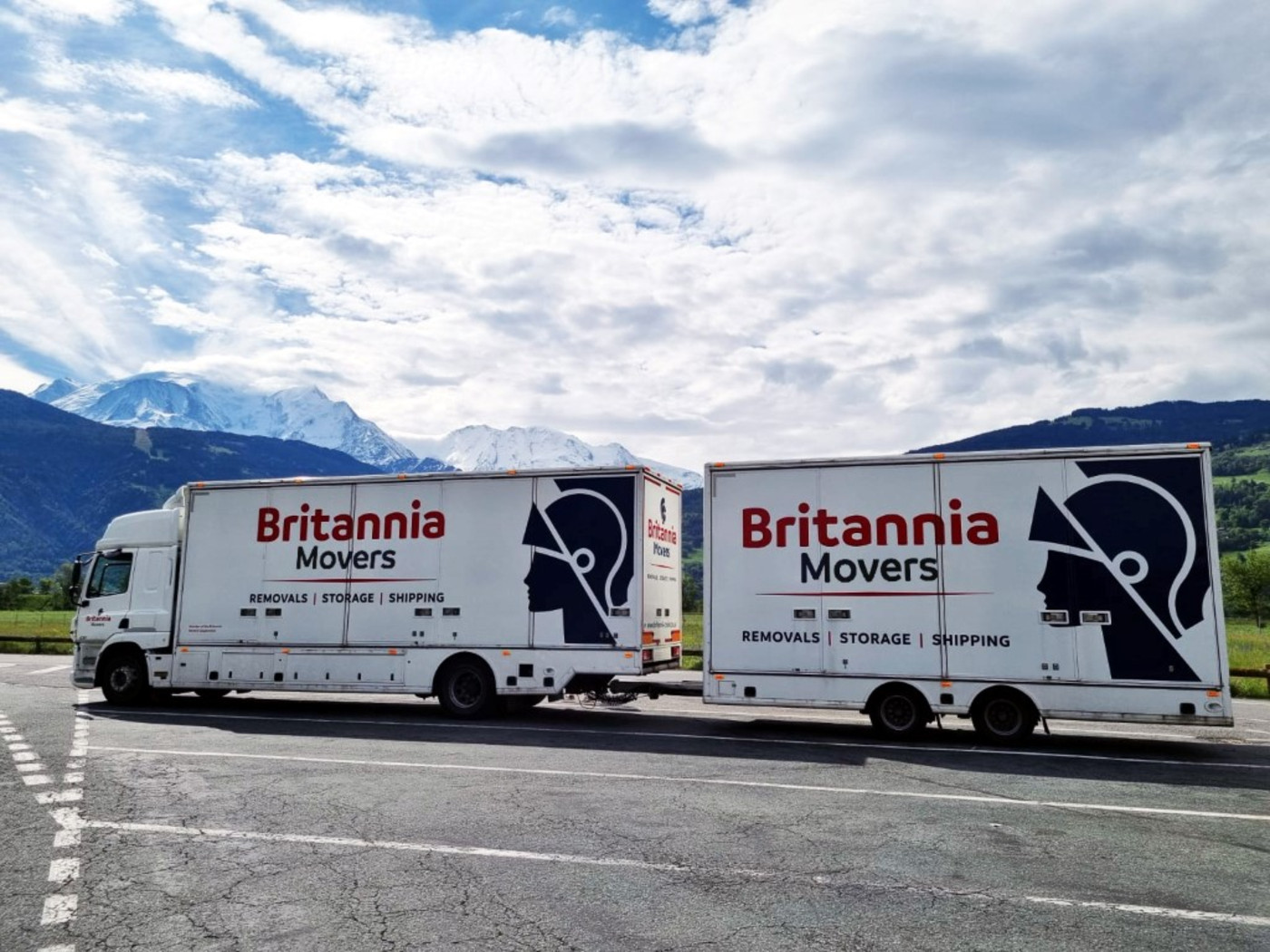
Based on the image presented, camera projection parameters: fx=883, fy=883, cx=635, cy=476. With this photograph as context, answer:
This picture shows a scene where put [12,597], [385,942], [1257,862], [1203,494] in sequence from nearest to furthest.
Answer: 1. [385,942]
2. [1257,862]
3. [1203,494]
4. [12,597]

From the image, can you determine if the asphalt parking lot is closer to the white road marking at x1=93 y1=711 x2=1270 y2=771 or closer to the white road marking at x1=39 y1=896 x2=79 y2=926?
the white road marking at x1=39 y1=896 x2=79 y2=926

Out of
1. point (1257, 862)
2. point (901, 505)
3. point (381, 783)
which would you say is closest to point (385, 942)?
point (381, 783)

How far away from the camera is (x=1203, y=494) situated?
11.9 m

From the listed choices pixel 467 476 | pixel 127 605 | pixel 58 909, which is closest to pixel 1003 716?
pixel 467 476

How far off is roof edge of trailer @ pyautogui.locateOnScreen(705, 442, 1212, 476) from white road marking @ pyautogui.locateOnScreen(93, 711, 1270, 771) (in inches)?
158

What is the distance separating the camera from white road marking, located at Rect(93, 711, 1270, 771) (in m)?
11.3

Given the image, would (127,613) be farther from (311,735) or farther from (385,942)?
(385,942)

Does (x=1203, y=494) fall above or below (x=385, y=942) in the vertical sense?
above

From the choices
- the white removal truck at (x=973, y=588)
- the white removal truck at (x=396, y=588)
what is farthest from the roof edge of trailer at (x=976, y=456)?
the white removal truck at (x=396, y=588)

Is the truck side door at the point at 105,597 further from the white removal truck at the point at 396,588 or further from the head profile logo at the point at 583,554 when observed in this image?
the head profile logo at the point at 583,554

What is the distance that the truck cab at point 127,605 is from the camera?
56.3 ft

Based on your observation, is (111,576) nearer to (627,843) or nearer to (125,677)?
(125,677)

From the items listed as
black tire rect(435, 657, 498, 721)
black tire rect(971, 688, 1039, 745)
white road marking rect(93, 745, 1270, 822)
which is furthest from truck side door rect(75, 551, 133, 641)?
black tire rect(971, 688, 1039, 745)

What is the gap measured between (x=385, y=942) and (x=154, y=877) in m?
2.29
